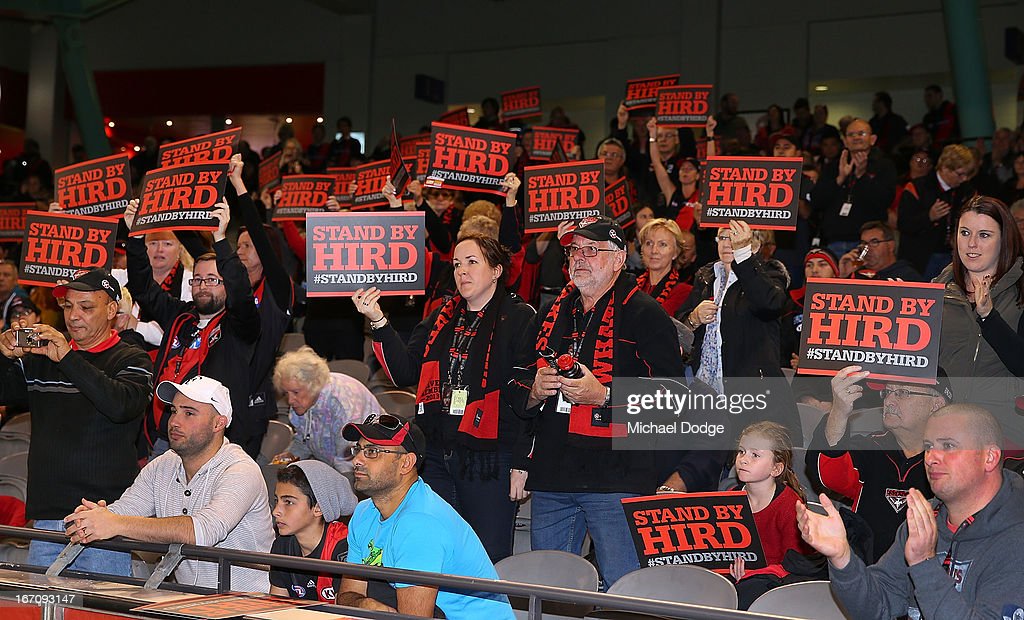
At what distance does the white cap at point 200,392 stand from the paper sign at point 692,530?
1.67m

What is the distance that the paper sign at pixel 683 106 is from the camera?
973 centimetres

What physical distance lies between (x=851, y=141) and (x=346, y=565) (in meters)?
6.78

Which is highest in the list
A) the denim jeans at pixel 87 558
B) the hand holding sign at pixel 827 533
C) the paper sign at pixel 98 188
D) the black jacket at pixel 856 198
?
the black jacket at pixel 856 198

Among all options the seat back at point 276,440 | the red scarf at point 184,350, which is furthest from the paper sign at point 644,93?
the red scarf at point 184,350

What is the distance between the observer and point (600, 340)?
506 cm

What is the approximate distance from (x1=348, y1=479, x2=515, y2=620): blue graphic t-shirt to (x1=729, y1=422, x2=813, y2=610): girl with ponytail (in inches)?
52.2

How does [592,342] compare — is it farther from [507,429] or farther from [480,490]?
[480,490]

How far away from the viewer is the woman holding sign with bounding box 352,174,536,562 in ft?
17.0

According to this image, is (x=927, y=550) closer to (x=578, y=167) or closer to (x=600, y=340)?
(x=600, y=340)

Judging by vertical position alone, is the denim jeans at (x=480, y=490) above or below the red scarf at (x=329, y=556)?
above

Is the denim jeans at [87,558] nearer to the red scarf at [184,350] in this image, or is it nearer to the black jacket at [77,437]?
the black jacket at [77,437]

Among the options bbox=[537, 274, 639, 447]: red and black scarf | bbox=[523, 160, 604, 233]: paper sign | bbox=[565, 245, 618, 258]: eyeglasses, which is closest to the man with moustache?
bbox=[537, 274, 639, 447]: red and black scarf

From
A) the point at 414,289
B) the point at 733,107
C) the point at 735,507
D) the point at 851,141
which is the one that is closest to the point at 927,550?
the point at 735,507

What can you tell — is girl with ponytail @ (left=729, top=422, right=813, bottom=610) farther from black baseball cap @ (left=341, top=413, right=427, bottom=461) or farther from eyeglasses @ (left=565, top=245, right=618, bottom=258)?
black baseball cap @ (left=341, top=413, right=427, bottom=461)
